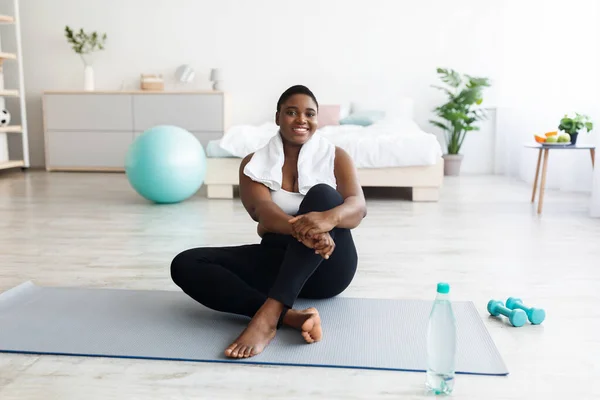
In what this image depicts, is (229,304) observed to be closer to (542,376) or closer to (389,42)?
(542,376)

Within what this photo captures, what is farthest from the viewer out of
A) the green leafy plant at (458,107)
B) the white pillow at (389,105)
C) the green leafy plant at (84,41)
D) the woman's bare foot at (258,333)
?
the green leafy plant at (84,41)

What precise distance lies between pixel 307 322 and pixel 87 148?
501 centimetres

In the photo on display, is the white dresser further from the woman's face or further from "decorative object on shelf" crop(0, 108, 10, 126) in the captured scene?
the woman's face

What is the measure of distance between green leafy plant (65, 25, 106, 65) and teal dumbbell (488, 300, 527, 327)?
5327mm

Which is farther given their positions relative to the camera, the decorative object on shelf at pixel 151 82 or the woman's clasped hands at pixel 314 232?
the decorative object on shelf at pixel 151 82

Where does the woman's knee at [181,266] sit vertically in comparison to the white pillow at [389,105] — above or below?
below

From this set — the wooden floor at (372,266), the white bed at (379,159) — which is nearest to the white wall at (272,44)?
the wooden floor at (372,266)

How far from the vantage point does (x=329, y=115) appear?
5.70 metres

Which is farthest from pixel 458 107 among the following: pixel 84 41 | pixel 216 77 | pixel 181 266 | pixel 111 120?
pixel 181 266

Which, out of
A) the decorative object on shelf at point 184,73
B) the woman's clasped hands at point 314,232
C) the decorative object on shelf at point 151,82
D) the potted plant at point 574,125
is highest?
the decorative object on shelf at point 184,73

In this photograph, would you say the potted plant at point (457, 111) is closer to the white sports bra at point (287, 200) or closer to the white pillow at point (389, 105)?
the white pillow at point (389, 105)

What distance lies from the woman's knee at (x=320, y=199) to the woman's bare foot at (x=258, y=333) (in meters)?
0.29

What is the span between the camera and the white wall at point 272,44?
5949 mm

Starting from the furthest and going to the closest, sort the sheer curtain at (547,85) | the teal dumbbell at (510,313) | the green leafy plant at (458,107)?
1. the green leafy plant at (458,107)
2. the sheer curtain at (547,85)
3. the teal dumbbell at (510,313)
